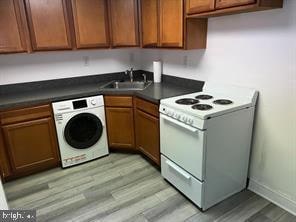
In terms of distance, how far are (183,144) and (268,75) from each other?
3.06ft

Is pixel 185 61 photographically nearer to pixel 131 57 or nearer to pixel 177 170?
pixel 131 57

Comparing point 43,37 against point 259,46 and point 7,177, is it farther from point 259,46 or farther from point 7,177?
point 259,46

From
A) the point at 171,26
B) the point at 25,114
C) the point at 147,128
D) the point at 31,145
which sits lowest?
the point at 31,145

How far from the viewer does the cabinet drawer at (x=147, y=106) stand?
2.36m

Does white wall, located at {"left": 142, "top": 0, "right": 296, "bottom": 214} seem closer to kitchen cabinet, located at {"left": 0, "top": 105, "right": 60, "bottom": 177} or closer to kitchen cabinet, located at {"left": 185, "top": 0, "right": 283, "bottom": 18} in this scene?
kitchen cabinet, located at {"left": 185, "top": 0, "right": 283, "bottom": 18}

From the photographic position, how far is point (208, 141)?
5.90 ft

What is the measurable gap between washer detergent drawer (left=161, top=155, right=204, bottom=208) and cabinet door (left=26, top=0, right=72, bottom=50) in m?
1.78

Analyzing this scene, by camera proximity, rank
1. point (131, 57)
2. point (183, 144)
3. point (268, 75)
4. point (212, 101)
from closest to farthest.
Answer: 1. point (268, 75)
2. point (183, 144)
3. point (212, 101)
4. point (131, 57)

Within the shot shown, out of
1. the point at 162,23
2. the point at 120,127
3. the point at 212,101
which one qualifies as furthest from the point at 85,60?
the point at 212,101

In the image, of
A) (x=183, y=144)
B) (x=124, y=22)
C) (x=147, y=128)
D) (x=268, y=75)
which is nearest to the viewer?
(x=268, y=75)

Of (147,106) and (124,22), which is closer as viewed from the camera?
(147,106)

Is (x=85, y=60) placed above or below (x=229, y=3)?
below

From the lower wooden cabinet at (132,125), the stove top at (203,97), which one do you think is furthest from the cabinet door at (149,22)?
the stove top at (203,97)

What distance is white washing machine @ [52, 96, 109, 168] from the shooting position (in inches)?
100
